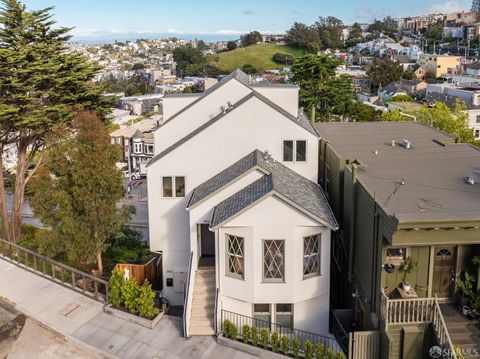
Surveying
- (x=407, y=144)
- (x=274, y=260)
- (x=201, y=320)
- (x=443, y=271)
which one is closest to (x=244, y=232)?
(x=274, y=260)

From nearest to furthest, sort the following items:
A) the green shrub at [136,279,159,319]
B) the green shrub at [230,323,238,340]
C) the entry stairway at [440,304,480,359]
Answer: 1. the entry stairway at [440,304,480,359]
2. the green shrub at [230,323,238,340]
3. the green shrub at [136,279,159,319]

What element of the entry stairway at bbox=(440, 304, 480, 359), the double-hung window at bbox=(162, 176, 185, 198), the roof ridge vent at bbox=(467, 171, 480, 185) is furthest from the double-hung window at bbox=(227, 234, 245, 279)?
the roof ridge vent at bbox=(467, 171, 480, 185)

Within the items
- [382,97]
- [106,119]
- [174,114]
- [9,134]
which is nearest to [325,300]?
[174,114]

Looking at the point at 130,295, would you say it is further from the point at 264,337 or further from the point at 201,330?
the point at 264,337

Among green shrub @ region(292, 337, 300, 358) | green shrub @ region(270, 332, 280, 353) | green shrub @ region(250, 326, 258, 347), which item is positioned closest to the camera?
green shrub @ region(292, 337, 300, 358)

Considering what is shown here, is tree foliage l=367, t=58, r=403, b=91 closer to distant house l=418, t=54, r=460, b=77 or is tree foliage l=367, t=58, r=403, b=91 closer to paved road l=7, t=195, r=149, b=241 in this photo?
distant house l=418, t=54, r=460, b=77

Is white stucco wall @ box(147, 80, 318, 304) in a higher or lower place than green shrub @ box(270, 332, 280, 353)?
higher

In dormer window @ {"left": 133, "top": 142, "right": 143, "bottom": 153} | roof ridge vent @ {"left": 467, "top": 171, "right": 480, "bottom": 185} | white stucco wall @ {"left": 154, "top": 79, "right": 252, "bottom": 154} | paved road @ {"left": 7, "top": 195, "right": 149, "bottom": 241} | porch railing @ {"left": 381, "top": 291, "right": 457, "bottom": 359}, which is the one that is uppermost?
white stucco wall @ {"left": 154, "top": 79, "right": 252, "bottom": 154}

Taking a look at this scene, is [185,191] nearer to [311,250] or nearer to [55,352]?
[311,250]
